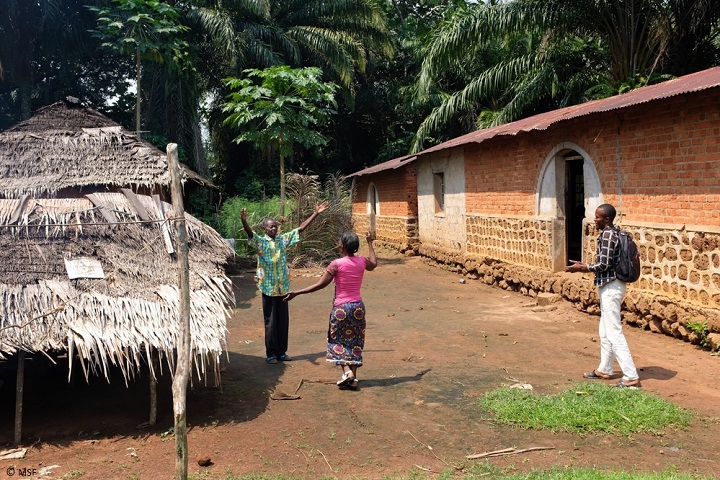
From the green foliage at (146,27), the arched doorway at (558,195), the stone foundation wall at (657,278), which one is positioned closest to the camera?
the stone foundation wall at (657,278)

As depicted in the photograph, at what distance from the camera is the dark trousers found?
7000 mm

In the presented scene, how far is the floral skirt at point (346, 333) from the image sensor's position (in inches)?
233

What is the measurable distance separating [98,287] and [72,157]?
4786 mm

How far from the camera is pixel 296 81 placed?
14000 millimetres

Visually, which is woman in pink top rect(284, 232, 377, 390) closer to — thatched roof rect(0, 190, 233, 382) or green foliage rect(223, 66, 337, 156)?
thatched roof rect(0, 190, 233, 382)

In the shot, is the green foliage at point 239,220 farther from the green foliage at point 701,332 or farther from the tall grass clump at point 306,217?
the green foliage at point 701,332

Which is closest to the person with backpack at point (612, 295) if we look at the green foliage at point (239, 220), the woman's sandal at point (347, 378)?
the woman's sandal at point (347, 378)

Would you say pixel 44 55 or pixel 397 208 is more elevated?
pixel 44 55

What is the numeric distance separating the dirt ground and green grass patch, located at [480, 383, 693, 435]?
0.13m

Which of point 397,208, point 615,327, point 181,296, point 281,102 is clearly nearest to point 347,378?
point 181,296

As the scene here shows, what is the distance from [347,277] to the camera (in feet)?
19.4

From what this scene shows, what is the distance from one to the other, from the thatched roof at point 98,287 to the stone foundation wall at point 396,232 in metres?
11.6

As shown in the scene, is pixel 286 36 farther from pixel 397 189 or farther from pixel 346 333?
pixel 346 333

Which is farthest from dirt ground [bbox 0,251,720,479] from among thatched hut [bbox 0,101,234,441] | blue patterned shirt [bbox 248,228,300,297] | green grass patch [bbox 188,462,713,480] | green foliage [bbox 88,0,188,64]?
green foliage [bbox 88,0,188,64]
